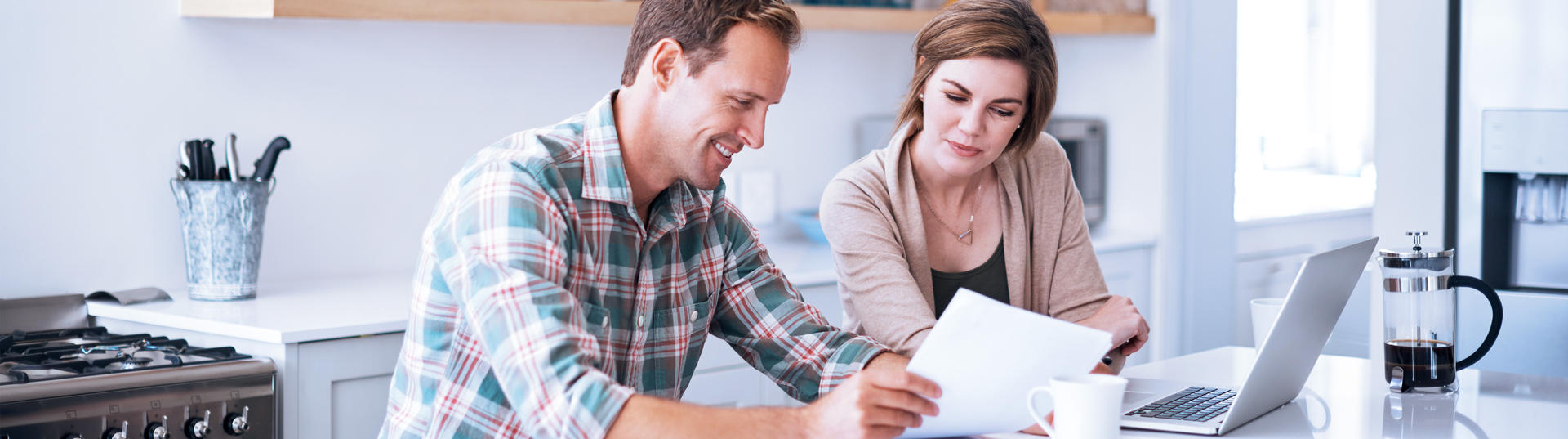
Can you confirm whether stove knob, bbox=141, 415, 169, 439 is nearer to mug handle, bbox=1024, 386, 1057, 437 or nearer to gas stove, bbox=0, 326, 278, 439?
gas stove, bbox=0, 326, 278, 439

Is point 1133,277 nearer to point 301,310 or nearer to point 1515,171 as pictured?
point 1515,171

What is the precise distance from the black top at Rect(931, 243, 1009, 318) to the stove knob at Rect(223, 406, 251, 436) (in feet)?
3.44

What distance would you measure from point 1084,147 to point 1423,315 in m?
1.95

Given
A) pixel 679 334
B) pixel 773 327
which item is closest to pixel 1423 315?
pixel 773 327

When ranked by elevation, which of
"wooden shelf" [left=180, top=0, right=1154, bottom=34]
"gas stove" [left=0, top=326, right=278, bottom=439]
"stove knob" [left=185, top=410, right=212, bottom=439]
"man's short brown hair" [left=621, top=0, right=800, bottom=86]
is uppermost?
"wooden shelf" [left=180, top=0, right=1154, bottom=34]

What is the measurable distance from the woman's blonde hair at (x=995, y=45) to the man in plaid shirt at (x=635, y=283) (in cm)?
43

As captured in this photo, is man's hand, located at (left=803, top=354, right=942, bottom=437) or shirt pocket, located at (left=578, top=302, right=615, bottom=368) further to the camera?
shirt pocket, located at (left=578, top=302, right=615, bottom=368)

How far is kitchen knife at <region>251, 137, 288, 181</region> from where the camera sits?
2.44 meters

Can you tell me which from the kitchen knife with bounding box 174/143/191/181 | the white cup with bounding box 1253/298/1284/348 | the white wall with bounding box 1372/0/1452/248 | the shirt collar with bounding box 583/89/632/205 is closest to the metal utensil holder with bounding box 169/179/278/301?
the kitchen knife with bounding box 174/143/191/181

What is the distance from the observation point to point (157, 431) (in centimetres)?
196

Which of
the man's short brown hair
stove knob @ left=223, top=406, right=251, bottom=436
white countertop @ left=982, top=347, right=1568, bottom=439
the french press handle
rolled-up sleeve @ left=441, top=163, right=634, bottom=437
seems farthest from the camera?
stove knob @ left=223, top=406, right=251, bottom=436

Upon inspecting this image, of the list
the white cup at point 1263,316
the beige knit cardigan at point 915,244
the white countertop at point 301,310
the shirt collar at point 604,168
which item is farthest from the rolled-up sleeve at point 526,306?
the white cup at point 1263,316

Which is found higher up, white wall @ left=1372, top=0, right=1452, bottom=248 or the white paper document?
white wall @ left=1372, top=0, right=1452, bottom=248

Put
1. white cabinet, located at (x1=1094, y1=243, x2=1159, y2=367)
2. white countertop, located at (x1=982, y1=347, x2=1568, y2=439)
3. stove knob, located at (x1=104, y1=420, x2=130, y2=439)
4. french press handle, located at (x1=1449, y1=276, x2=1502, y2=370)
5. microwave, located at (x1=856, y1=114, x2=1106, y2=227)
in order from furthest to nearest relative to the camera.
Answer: microwave, located at (x1=856, y1=114, x2=1106, y2=227)
white cabinet, located at (x1=1094, y1=243, x2=1159, y2=367)
stove knob, located at (x1=104, y1=420, x2=130, y2=439)
french press handle, located at (x1=1449, y1=276, x2=1502, y2=370)
white countertop, located at (x1=982, y1=347, x2=1568, y2=439)
